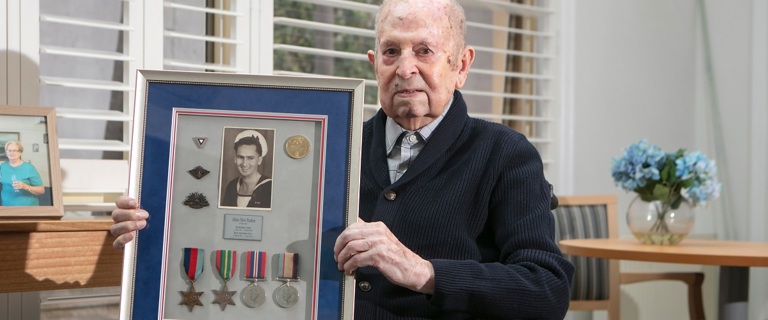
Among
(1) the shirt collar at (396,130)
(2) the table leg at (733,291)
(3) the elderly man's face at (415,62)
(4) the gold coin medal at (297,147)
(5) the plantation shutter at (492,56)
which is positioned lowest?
(2) the table leg at (733,291)

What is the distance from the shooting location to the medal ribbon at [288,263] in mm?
1325

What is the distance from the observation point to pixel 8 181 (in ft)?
6.42

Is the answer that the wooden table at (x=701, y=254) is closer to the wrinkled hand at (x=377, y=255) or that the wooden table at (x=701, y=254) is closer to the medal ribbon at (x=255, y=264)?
the wrinkled hand at (x=377, y=255)

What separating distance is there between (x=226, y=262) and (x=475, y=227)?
17.0 inches

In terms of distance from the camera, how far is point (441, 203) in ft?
4.86

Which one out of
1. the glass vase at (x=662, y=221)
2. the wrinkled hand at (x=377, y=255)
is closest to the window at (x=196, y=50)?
the glass vase at (x=662, y=221)

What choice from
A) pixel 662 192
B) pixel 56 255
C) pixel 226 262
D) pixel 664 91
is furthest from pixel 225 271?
pixel 664 91

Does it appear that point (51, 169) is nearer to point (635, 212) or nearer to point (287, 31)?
point (287, 31)

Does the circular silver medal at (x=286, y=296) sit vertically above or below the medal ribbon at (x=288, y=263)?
below

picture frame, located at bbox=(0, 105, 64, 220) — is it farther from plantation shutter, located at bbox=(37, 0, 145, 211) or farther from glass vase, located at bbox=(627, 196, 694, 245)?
glass vase, located at bbox=(627, 196, 694, 245)

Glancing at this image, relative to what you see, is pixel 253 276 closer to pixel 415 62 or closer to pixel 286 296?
pixel 286 296

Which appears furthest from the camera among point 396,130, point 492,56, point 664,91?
point 664,91

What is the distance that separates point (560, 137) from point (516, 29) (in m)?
0.53

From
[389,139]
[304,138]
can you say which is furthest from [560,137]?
[304,138]
